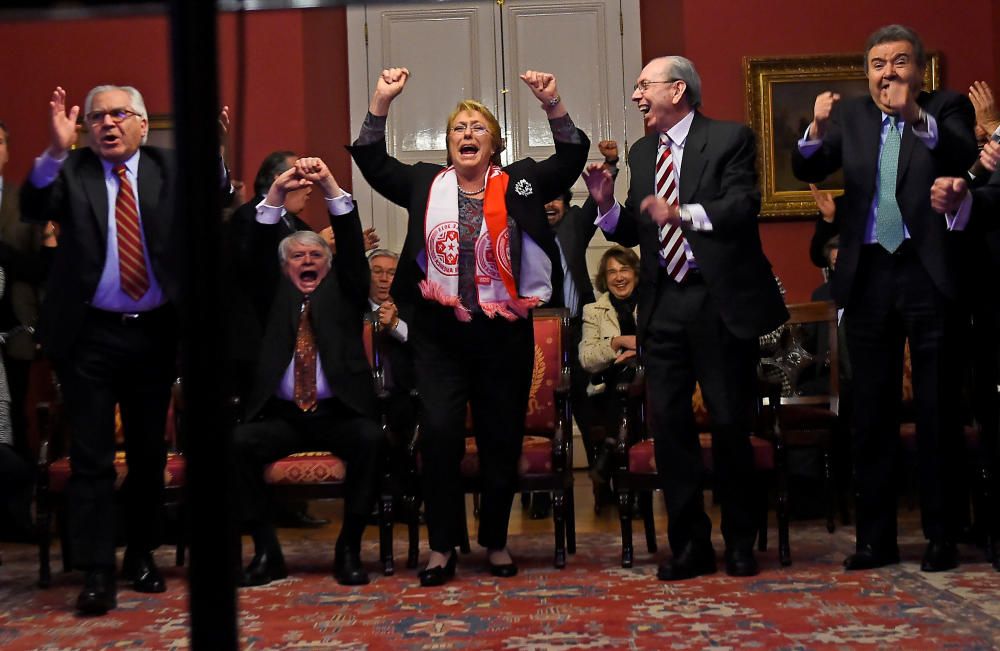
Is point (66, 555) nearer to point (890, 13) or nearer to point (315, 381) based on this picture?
point (315, 381)

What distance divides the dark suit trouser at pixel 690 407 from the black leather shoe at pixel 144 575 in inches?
65.3

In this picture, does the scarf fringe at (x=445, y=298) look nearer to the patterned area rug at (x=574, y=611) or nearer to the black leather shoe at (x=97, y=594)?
the patterned area rug at (x=574, y=611)

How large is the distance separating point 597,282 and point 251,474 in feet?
8.05

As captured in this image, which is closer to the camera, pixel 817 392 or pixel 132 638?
pixel 132 638

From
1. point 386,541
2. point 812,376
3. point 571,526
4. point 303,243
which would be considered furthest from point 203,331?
point 812,376

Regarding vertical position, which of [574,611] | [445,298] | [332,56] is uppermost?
[332,56]

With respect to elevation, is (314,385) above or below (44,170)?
below

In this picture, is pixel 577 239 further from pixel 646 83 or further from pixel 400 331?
pixel 646 83

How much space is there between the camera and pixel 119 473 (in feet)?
14.9

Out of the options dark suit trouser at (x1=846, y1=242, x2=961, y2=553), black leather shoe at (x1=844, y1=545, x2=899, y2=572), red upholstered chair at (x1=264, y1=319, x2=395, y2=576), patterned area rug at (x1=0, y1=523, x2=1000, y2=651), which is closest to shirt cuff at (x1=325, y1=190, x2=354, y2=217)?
red upholstered chair at (x1=264, y1=319, x2=395, y2=576)

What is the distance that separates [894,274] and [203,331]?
3353 mm

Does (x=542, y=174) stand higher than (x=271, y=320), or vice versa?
(x=542, y=174)

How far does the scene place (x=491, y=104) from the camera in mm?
7848

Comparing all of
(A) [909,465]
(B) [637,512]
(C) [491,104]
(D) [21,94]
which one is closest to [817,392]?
(A) [909,465]
